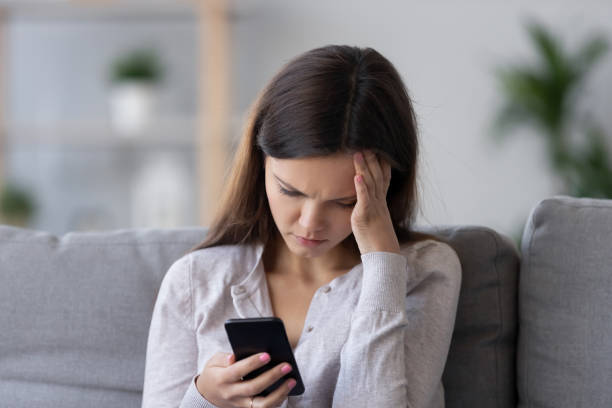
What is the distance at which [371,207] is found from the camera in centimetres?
118

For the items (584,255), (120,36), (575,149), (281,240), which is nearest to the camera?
(584,255)

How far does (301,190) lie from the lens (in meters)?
1.15

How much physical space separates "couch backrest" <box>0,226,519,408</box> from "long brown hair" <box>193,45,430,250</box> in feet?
0.67

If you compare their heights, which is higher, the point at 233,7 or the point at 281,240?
the point at 233,7

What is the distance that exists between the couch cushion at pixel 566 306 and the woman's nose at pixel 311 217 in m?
0.44

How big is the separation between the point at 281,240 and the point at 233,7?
9.45 feet

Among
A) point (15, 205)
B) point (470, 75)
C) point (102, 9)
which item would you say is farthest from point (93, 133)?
point (470, 75)

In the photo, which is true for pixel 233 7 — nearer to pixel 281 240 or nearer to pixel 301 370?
pixel 281 240

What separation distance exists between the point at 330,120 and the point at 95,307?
2.09 ft

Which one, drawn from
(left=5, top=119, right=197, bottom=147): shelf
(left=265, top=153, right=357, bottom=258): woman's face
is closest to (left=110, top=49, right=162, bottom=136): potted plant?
(left=5, top=119, right=197, bottom=147): shelf

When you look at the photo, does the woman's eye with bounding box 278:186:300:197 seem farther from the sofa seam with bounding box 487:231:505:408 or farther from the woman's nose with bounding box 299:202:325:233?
the sofa seam with bounding box 487:231:505:408

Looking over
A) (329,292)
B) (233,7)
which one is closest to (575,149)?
(233,7)

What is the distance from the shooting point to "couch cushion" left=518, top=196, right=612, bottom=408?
1227 mm

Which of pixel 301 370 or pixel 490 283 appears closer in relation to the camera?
pixel 301 370
